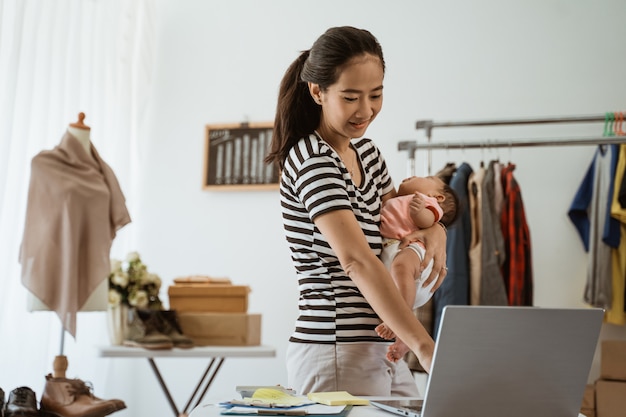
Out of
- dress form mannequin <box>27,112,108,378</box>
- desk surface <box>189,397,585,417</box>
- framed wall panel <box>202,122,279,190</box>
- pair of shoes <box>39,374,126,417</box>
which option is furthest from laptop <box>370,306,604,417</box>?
framed wall panel <box>202,122,279,190</box>

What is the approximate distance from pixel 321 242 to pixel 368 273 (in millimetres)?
150


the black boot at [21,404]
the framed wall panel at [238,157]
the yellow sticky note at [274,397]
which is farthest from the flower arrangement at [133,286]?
the yellow sticky note at [274,397]

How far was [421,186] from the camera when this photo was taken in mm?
1984

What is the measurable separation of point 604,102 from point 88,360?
276cm

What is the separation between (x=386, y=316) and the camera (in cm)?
128

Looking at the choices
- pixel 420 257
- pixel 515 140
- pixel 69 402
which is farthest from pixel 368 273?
pixel 515 140

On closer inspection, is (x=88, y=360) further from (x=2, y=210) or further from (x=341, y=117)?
(x=341, y=117)

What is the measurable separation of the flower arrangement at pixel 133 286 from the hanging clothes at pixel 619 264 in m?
1.92

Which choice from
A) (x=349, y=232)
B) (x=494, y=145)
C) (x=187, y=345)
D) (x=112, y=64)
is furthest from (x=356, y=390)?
(x=112, y=64)

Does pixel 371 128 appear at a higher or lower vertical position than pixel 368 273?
higher

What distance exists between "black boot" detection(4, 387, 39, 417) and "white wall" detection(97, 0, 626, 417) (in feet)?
4.59

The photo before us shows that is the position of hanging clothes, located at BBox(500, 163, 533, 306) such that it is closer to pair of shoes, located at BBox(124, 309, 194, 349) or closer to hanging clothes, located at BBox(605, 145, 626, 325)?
hanging clothes, located at BBox(605, 145, 626, 325)

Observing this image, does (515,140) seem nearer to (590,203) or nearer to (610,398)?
(590,203)

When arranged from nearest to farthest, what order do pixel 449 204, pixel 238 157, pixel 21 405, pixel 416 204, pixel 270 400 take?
pixel 270 400, pixel 416 204, pixel 449 204, pixel 21 405, pixel 238 157
